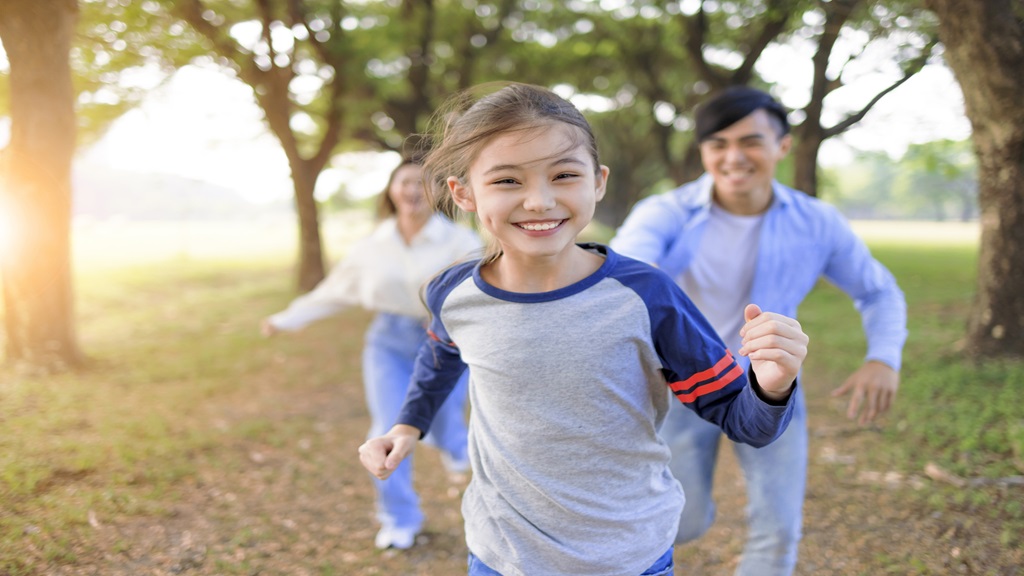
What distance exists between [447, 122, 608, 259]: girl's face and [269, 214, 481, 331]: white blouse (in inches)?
108

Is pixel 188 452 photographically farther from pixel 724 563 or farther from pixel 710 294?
pixel 710 294

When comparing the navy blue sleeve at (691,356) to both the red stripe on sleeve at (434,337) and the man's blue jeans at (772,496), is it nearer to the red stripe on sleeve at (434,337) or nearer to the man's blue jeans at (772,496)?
the red stripe on sleeve at (434,337)

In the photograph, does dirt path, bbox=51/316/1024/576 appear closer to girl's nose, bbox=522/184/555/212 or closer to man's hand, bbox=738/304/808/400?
girl's nose, bbox=522/184/555/212

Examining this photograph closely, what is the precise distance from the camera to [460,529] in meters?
4.90

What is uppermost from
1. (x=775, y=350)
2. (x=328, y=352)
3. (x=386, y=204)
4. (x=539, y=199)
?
(x=539, y=199)

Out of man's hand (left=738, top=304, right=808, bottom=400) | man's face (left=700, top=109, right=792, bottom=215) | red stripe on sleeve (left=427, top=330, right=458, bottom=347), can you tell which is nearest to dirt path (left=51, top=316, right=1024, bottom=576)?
red stripe on sleeve (left=427, top=330, right=458, bottom=347)

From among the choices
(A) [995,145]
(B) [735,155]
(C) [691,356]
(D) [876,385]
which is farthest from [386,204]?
(A) [995,145]

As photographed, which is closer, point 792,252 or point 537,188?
point 537,188

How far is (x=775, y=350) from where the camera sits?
5.10 ft

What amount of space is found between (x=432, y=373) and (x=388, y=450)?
11.0 inches

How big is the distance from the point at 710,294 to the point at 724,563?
6.74ft

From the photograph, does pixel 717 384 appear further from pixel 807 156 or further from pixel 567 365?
pixel 807 156

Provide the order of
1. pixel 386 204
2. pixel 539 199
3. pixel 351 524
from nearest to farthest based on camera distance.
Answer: pixel 539 199
pixel 351 524
pixel 386 204

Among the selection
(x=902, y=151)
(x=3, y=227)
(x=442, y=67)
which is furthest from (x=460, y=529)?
(x=442, y=67)
